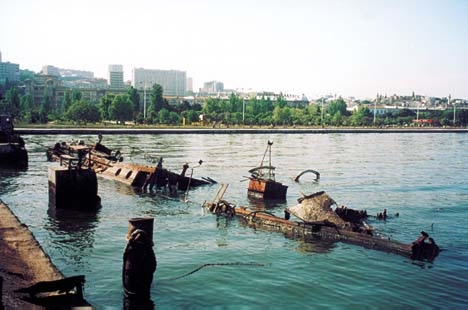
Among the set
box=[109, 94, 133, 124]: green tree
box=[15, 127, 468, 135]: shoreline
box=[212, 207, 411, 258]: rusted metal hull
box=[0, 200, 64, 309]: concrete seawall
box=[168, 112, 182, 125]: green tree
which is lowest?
box=[212, 207, 411, 258]: rusted metal hull

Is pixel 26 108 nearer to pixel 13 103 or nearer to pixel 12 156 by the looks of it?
pixel 13 103

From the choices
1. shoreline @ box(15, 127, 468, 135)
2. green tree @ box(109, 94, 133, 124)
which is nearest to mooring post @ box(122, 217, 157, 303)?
shoreline @ box(15, 127, 468, 135)

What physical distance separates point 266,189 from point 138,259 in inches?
628

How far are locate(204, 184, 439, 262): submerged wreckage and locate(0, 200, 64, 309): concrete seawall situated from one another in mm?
8864

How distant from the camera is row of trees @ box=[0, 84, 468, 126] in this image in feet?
328

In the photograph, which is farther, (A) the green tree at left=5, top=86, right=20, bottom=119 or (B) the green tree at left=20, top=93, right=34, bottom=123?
(A) the green tree at left=5, top=86, right=20, bottom=119

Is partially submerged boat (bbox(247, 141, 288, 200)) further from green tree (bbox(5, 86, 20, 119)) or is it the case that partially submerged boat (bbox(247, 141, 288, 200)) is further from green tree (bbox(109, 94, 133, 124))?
green tree (bbox(5, 86, 20, 119))

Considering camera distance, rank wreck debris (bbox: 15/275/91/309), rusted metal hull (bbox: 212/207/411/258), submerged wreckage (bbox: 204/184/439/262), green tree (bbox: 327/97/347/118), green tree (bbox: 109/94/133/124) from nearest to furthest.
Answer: wreck debris (bbox: 15/275/91/309) → submerged wreckage (bbox: 204/184/439/262) → rusted metal hull (bbox: 212/207/411/258) → green tree (bbox: 109/94/133/124) → green tree (bbox: 327/97/347/118)

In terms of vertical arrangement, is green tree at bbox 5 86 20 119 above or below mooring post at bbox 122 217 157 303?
above

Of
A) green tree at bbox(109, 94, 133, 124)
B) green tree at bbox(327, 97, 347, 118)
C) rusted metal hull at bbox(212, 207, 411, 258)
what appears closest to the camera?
rusted metal hull at bbox(212, 207, 411, 258)

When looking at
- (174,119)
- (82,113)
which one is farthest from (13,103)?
(174,119)

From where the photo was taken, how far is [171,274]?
14.5 m

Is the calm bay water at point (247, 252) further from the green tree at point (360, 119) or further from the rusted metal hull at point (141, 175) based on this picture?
the green tree at point (360, 119)

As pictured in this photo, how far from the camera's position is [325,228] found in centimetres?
1852
